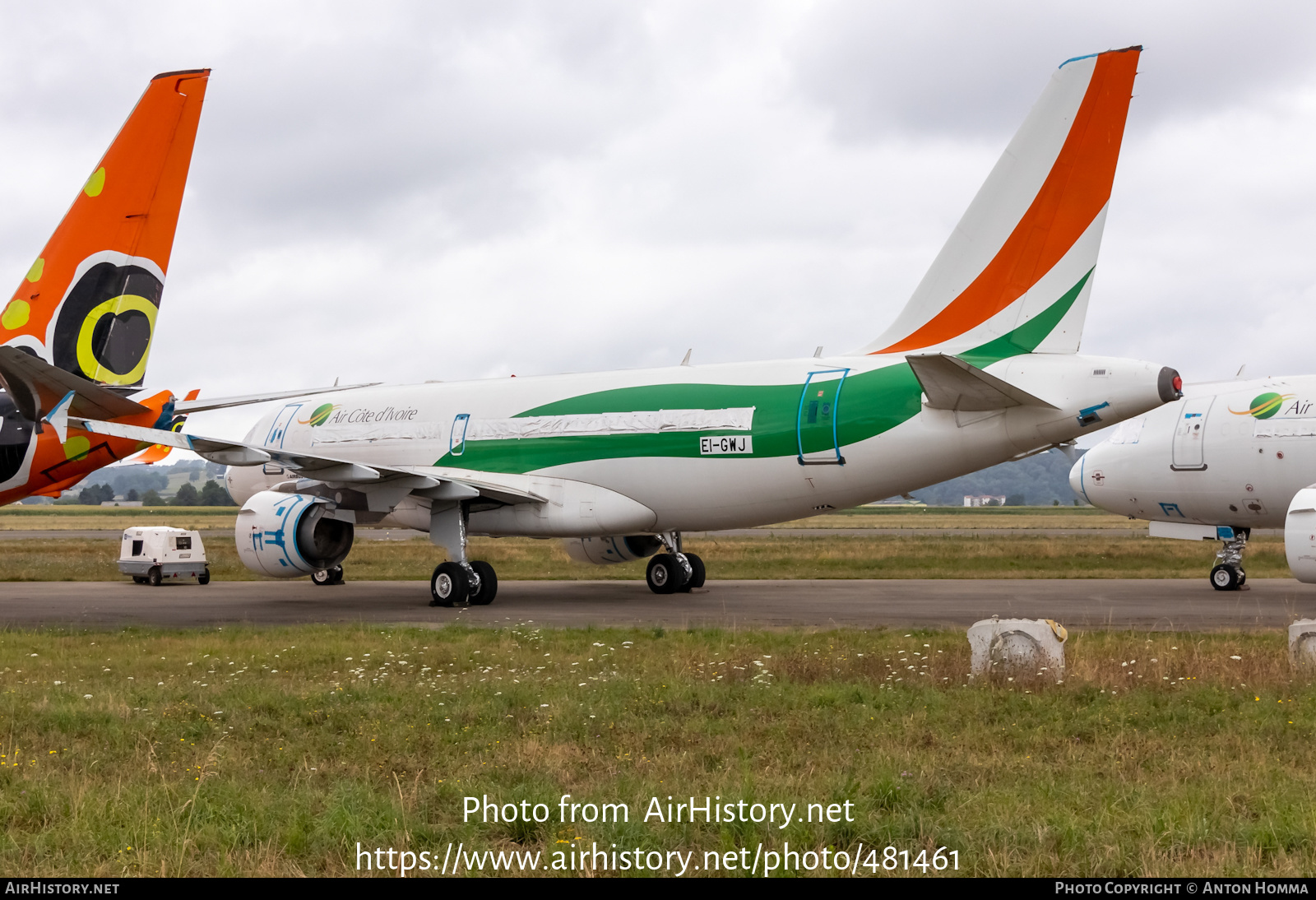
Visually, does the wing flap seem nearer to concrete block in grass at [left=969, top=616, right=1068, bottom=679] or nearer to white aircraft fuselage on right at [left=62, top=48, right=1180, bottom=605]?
white aircraft fuselage on right at [left=62, top=48, right=1180, bottom=605]

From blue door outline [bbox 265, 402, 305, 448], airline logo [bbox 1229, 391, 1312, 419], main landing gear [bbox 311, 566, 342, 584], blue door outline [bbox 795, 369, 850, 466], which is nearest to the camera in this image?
blue door outline [bbox 795, 369, 850, 466]

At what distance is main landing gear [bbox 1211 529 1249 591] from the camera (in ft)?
69.7

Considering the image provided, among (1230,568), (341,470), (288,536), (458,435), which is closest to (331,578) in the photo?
(458,435)

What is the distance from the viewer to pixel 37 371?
1179cm

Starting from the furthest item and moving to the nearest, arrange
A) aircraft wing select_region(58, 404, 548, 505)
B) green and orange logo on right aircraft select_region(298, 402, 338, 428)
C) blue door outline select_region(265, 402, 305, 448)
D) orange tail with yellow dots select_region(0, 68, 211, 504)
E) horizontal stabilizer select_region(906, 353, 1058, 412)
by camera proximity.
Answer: blue door outline select_region(265, 402, 305, 448) < green and orange logo on right aircraft select_region(298, 402, 338, 428) < horizontal stabilizer select_region(906, 353, 1058, 412) < aircraft wing select_region(58, 404, 548, 505) < orange tail with yellow dots select_region(0, 68, 211, 504)

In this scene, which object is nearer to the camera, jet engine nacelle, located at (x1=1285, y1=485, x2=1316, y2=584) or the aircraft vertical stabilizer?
jet engine nacelle, located at (x1=1285, y1=485, x2=1316, y2=584)

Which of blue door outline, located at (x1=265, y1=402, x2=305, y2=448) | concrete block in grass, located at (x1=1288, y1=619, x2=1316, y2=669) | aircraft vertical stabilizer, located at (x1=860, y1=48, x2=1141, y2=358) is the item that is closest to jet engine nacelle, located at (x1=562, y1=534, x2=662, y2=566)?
blue door outline, located at (x1=265, y1=402, x2=305, y2=448)

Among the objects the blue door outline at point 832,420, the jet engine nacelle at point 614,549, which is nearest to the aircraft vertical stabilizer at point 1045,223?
the blue door outline at point 832,420

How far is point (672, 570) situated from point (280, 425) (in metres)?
8.98

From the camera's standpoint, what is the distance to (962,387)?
50.3 feet

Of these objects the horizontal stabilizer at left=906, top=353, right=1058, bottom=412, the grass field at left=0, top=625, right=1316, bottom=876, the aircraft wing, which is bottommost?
the grass field at left=0, top=625, right=1316, bottom=876

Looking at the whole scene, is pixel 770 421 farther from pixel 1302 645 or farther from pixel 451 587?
pixel 1302 645

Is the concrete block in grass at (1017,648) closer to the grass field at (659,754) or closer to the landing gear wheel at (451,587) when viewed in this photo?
the grass field at (659,754)

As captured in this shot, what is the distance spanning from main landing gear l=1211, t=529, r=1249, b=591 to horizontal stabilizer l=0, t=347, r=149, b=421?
1815cm
